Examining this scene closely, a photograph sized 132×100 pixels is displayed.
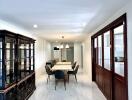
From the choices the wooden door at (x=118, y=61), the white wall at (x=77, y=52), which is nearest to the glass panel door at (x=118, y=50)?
the wooden door at (x=118, y=61)

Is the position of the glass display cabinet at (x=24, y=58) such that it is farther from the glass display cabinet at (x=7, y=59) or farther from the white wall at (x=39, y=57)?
the white wall at (x=39, y=57)

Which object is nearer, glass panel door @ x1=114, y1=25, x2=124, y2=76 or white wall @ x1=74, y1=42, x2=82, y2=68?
glass panel door @ x1=114, y1=25, x2=124, y2=76

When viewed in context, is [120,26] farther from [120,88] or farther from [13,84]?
[13,84]

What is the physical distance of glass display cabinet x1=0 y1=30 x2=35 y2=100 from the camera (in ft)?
12.0

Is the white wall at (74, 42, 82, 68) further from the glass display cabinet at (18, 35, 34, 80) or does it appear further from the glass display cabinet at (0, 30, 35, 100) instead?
the glass display cabinet at (0, 30, 35, 100)

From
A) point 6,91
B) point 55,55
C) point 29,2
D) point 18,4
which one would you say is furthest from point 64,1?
point 55,55

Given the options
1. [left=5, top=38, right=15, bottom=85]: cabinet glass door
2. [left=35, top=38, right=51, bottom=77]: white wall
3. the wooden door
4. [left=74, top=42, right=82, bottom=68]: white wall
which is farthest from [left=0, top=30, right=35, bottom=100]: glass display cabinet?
[left=74, top=42, right=82, bottom=68]: white wall

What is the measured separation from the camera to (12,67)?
13.8 ft

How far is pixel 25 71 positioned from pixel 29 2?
2.87m

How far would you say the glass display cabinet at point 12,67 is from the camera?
365cm

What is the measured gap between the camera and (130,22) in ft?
10.1

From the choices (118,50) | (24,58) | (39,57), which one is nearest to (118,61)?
(118,50)

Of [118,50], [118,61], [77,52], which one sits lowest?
[118,61]

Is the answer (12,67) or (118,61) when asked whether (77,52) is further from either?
(12,67)
